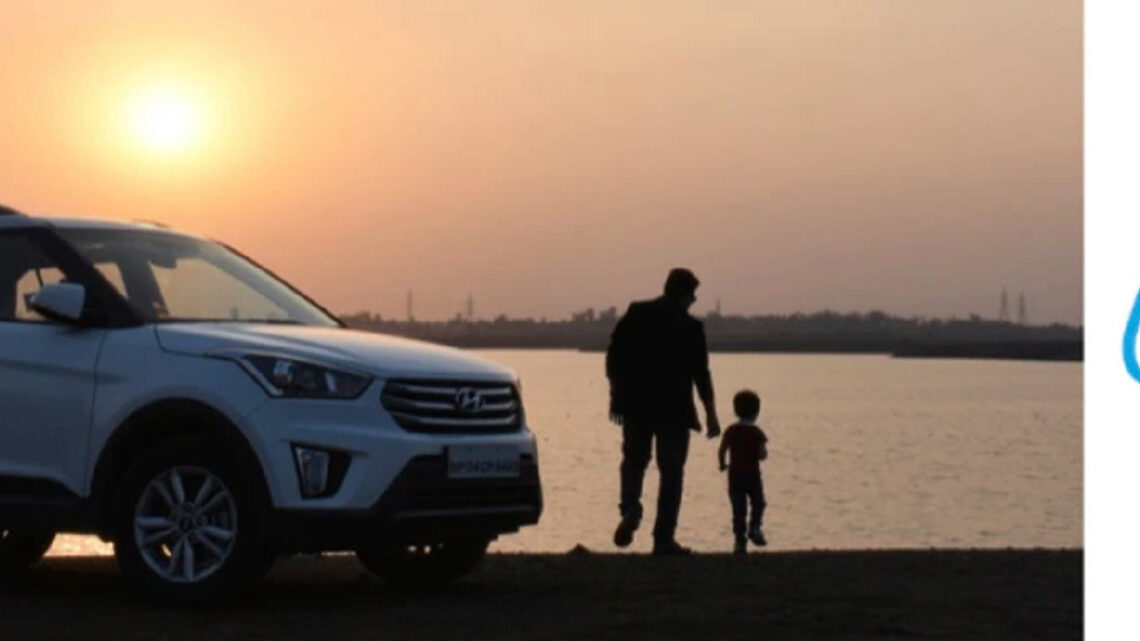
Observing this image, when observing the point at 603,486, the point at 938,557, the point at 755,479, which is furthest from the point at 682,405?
the point at 603,486

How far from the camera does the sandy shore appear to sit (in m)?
10.4

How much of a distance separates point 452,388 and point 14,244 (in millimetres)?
2518

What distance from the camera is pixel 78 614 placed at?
1092 centimetres

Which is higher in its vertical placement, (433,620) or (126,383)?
(126,383)

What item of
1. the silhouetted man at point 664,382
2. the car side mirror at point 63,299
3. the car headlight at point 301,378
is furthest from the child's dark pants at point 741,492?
the car side mirror at point 63,299

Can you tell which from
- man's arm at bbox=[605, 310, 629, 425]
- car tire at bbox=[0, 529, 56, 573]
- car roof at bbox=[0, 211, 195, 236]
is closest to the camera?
car roof at bbox=[0, 211, 195, 236]

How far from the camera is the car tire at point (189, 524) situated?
10844 millimetres

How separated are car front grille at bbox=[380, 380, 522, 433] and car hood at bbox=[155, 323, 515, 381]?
0.05 meters

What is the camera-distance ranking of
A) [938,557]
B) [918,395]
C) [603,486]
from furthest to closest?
[918,395] → [603,486] → [938,557]

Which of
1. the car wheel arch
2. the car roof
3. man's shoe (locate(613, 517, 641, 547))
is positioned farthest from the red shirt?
the car wheel arch

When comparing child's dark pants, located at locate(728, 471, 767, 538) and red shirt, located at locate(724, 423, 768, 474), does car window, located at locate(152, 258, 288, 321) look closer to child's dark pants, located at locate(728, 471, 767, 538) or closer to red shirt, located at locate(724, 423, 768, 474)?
red shirt, located at locate(724, 423, 768, 474)

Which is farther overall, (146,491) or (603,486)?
(603,486)

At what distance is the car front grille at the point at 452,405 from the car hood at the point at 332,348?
0.05 m

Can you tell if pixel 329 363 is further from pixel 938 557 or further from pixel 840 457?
pixel 840 457
